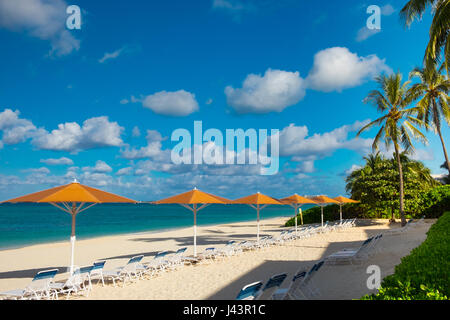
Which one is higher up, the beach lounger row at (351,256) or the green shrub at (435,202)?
the green shrub at (435,202)

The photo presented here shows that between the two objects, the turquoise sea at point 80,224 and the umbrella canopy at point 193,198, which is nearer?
the umbrella canopy at point 193,198

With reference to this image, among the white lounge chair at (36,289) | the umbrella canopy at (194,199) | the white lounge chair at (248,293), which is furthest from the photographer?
the umbrella canopy at (194,199)

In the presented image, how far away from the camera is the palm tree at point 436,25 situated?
955cm

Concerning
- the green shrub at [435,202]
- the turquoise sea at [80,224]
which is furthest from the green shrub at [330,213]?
the turquoise sea at [80,224]

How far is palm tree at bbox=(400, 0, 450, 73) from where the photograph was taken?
376 inches

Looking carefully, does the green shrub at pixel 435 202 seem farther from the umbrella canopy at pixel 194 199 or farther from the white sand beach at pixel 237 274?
the umbrella canopy at pixel 194 199

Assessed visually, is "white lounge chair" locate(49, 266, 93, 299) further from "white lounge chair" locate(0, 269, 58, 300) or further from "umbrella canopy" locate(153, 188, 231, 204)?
"umbrella canopy" locate(153, 188, 231, 204)

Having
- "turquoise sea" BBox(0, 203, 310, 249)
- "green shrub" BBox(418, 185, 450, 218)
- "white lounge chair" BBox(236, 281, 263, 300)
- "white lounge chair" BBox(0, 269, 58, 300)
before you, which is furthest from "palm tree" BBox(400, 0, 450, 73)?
"turquoise sea" BBox(0, 203, 310, 249)

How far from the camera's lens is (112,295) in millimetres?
6648

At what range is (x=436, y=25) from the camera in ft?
31.8

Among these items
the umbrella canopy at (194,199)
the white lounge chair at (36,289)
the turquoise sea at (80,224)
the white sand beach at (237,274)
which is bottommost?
the turquoise sea at (80,224)

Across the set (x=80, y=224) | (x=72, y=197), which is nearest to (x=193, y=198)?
(x=72, y=197)
